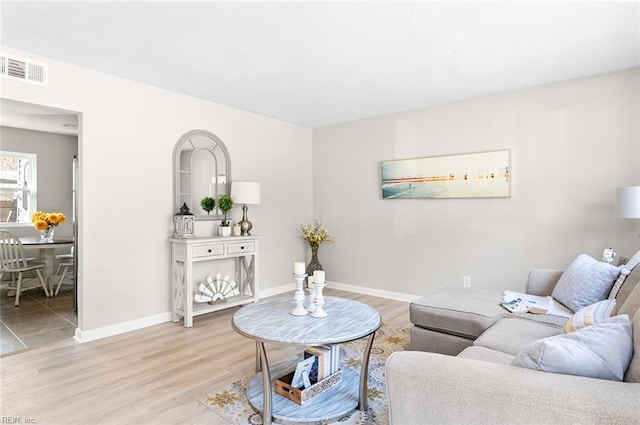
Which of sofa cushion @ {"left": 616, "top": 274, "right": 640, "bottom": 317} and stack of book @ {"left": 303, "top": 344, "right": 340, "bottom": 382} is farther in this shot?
stack of book @ {"left": 303, "top": 344, "right": 340, "bottom": 382}

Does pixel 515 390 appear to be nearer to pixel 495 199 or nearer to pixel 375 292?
pixel 495 199

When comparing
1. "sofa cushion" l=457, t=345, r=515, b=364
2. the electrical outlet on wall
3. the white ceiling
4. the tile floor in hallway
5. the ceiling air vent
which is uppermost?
the white ceiling

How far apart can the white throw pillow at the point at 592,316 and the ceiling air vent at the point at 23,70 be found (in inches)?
162

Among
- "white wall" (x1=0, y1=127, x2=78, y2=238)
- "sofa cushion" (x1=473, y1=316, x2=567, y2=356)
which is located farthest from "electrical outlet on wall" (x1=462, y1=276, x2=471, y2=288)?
"white wall" (x1=0, y1=127, x2=78, y2=238)

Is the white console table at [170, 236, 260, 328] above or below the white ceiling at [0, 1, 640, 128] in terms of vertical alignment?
below

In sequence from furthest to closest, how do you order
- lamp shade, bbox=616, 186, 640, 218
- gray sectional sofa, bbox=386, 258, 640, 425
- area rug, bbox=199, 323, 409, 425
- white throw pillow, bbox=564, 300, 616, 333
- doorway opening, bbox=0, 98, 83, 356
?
doorway opening, bbox=0, 98, 83, 356 < lamp shade, bbox=616, 186, 640, 218 < area rug, bbox=199, 323, 409, 425 < white throw pillow, bbox=564, 300, 616, 333 < gray sectional sofa, bbox=386, 258, 640, 425

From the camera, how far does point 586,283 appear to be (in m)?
2.46

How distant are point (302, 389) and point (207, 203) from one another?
2.62 metres

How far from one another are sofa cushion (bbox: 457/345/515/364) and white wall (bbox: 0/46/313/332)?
121 inches

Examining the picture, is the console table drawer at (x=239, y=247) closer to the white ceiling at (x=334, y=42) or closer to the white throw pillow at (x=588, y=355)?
the white ceiling at (x=334, y=42)

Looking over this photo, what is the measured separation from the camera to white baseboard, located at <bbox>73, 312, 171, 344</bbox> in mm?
3215

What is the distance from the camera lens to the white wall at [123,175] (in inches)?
127

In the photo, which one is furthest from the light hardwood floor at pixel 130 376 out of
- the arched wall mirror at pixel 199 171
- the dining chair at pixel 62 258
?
the dining chair at pixel 62 258

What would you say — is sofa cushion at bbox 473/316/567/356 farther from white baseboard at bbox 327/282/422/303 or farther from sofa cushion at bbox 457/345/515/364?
white baseboard at bbox 327/282/422/303
